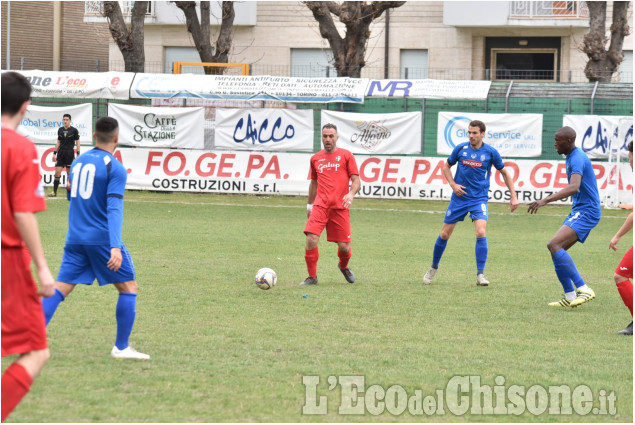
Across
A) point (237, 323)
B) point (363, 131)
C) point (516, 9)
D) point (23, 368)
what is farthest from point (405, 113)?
point (23, 368)

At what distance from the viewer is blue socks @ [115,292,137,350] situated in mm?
6891

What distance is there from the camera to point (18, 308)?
15.7 feet

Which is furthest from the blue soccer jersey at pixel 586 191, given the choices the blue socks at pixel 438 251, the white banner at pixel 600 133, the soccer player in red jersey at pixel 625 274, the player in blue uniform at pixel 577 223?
the white banner at pixel 600 133

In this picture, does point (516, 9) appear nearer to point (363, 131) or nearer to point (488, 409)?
point (363, 131)

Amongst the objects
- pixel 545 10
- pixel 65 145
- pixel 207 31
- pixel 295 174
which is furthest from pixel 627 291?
pixel 545 10

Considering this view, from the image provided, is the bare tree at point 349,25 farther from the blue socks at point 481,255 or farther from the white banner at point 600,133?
the blue socks at point 481,255

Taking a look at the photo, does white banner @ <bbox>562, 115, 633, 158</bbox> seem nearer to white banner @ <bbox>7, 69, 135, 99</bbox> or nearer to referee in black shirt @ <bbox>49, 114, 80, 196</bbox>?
white banner @ <bbox>7, 69, 135, 99</bbox>

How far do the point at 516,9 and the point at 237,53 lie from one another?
10932mm

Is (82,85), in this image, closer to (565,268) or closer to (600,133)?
(600,133)

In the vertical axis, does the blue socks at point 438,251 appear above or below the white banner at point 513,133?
below

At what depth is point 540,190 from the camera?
76.0 feet

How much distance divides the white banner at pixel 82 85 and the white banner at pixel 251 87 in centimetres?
37

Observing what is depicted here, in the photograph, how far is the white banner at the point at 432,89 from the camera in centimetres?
2431

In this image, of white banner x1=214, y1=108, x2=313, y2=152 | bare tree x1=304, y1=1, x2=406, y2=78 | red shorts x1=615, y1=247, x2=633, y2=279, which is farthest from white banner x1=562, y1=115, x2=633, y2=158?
red shorts x1=615, y1=247, x2=633, y2=279
